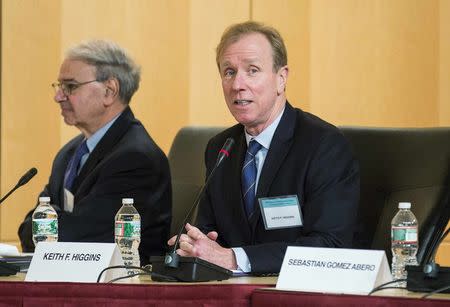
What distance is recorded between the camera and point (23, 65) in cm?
552

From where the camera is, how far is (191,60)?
5.40 m

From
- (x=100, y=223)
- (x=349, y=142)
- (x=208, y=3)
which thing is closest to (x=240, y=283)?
(x=349, y=142)

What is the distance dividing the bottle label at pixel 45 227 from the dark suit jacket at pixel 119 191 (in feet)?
0.24

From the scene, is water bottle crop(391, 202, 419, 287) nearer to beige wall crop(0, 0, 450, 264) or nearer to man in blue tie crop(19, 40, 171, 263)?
man in blue tie crop(19, 40, 171, 263)

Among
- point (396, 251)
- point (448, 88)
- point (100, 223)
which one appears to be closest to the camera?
point (396, 251)

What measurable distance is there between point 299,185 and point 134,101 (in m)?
2.66

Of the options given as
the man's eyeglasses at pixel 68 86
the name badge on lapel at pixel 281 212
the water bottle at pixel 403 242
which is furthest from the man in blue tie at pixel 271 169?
the man's eyeglasses at pixel 68 86

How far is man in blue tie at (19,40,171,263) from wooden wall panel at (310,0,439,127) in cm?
121

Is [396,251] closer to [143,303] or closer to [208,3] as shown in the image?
[143,303]

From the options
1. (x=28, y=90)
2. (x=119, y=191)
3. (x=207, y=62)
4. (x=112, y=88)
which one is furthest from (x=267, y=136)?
(x=28, y=90)

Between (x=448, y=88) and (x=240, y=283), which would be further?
(x=448, y=88)

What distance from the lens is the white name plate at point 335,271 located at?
211 cm

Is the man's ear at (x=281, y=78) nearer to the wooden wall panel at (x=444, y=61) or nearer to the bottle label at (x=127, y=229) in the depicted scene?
the bottle label at (x=127, y=229)

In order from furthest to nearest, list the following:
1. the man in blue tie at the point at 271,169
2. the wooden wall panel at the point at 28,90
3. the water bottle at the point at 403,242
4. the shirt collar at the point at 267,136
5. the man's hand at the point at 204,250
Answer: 1. the wooden wall panel at the point at 28,90
2. the shirt collar at the point at 267,136
3. the man in blue tie at the point at 271,169
4. the water bottle at the point at 403,242
5. the man's hand at the point at 204,250
